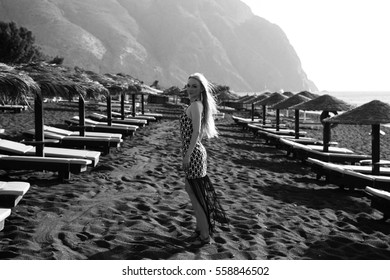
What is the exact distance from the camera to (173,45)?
641 ft

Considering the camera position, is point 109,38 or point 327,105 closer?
point 327,105

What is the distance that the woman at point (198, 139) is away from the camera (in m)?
3.91

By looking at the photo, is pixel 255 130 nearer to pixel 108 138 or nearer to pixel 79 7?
pixel 108 138

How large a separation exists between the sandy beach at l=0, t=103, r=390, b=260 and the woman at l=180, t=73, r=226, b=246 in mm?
467

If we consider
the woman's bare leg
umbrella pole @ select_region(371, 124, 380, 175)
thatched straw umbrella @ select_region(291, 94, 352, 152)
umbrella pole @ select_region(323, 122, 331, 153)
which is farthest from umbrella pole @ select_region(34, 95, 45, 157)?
thatched straw umbrella @ select_region(291, 94, 352, 152)

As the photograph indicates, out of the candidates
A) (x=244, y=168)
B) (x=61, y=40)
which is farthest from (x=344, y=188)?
(x=61, y=40)

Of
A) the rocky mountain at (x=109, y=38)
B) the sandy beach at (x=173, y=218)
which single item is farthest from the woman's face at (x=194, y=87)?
the rocky mountain at (x=109, y=38)

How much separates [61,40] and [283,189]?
462ft

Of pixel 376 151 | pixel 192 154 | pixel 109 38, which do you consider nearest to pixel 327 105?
pixel 376 151

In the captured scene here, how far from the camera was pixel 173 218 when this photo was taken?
5172mm

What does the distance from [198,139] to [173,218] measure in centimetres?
154

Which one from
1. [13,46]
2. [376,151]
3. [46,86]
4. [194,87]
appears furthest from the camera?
[13,46]

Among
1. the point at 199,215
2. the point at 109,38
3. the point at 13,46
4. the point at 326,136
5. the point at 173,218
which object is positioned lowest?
the point at 173,218

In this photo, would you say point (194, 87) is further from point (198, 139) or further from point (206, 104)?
point (198, 139)
